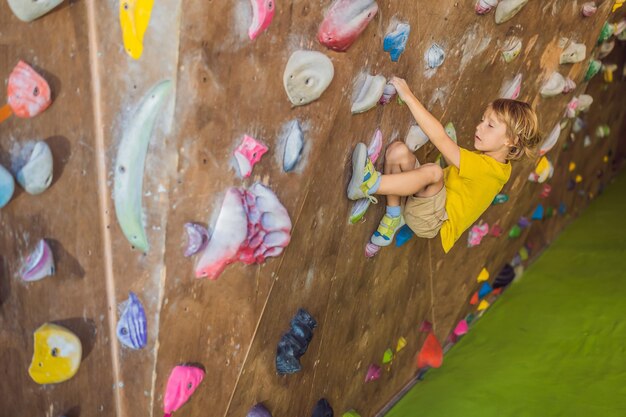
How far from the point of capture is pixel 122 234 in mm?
1497

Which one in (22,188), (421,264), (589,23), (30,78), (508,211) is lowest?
(508,211)

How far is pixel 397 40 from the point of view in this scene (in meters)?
1.85

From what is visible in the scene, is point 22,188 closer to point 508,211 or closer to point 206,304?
point 206,304

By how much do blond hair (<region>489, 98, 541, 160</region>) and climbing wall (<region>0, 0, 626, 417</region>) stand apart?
0.48 feet

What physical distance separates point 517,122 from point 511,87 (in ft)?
1.26

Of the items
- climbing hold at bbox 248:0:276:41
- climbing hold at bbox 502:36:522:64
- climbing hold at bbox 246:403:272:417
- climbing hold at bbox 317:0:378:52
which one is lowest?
climbing hold at bbox 246:403:272:417

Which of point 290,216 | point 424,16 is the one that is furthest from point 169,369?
point 424,16

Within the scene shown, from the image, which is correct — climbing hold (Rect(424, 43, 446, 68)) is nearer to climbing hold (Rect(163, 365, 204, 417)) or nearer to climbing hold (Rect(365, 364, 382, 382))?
climbing hold (Rect(163, 365, 204, 417))

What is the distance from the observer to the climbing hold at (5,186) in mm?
1350

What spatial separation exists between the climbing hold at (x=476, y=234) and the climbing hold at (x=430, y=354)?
1.38 ft

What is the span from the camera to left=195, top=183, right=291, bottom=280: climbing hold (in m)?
1.57

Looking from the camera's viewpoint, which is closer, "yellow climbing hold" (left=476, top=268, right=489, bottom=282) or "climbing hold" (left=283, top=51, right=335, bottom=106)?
"climbing hold" (left=283, top=51, right=335, bottom=106)

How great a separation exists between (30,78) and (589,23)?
2019 millimetres

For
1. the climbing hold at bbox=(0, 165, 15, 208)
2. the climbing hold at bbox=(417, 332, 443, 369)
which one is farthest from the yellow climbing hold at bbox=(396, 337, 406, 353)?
the climbing hold at bbox=(0, 165, 15, 208)
